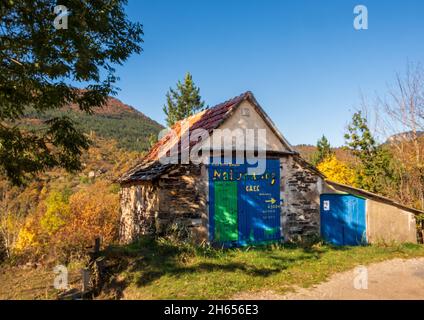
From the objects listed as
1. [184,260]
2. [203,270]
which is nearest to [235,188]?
[184,260]

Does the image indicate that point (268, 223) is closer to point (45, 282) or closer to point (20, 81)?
point (45, 282)

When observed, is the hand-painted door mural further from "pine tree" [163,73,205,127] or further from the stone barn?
"pine tree" [163,73,205,127]

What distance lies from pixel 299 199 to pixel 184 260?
5.68m

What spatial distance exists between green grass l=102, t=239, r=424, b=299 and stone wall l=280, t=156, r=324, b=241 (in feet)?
3.46

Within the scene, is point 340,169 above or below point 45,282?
above

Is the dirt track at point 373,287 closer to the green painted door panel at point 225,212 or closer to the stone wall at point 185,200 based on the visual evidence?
the green painted door panel at point 225,212

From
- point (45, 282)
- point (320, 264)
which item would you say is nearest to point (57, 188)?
point (45, 282)

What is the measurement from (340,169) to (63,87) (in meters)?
22.0

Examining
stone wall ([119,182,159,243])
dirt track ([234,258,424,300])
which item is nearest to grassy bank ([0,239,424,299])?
dirt track ([234,258,424,300])

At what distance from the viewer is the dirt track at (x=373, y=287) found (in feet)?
19.7

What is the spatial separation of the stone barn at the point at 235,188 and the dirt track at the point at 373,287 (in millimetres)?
3687

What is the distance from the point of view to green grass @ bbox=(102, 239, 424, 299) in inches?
254

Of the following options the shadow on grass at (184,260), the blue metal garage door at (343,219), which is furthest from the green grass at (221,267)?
the blue metal garage door at (343,219)

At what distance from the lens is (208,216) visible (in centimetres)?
1011
